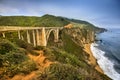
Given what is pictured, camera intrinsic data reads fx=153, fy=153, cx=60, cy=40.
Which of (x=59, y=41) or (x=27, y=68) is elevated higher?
(x=27, y=68)

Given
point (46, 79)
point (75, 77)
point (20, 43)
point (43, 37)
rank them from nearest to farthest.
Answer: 1. point (46, 79)
2. point (75, 77)
3. point (20, 43)
4. point (43, 37)

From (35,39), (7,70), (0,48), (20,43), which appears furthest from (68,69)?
(35,39)

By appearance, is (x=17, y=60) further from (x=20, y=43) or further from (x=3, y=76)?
(x=20, y=43)

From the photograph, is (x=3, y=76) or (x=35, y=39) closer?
(x=3, y=76)

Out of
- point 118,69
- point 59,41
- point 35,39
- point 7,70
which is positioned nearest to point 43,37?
point 35,39

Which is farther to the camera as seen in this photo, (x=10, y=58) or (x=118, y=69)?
(x=118, y=69)

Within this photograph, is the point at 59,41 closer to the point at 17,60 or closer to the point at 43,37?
the point at 43,37

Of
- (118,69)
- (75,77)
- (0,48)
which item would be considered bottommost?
Answer: (118,69)

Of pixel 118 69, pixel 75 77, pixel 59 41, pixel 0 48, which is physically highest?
pixel 0 48

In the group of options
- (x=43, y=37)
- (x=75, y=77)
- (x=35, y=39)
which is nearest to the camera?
(x=75, y=77)
